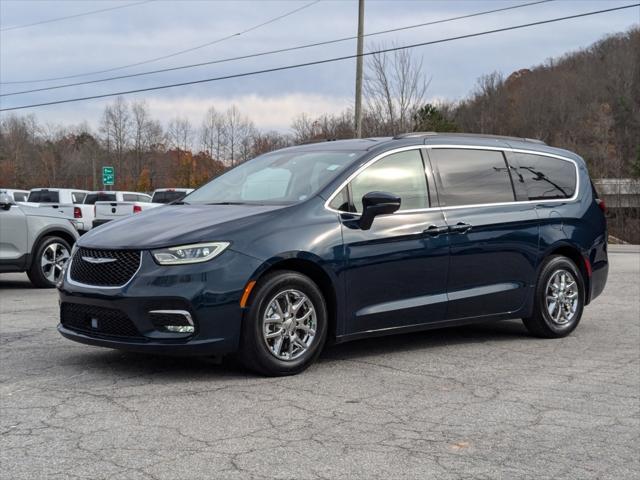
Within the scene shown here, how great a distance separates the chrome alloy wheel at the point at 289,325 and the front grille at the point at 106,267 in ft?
3.17

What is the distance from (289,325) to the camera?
585cm

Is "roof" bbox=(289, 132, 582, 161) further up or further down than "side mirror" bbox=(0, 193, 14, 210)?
further up

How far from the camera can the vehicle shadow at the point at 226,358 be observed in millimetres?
5883

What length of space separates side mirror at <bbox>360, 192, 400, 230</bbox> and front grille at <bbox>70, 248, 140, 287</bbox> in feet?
5.57

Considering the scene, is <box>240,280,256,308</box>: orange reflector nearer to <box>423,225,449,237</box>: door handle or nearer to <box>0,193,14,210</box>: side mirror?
<box>423,225,449,237</box>: door handle

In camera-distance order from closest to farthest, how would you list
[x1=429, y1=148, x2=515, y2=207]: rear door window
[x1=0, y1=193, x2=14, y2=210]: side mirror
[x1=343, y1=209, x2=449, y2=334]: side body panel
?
[x1=343, y1=209, x2=449, y2=334]: side body panel < [x1=429, y1=148, x2=515, y2=207]: rear door window < [x1=0, y1=193, x2=14, y2=210]: side mirror

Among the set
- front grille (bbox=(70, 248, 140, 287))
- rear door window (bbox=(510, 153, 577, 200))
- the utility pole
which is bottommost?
front grille (bbox=(70, 248, 140, 287))

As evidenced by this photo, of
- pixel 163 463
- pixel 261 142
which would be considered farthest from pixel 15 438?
pixel 261 142

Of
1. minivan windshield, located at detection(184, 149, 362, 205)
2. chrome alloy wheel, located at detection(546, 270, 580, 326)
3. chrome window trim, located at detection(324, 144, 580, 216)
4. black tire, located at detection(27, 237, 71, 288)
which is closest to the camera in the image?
chrome window trim, located at detection(324, 144, 580, 216)

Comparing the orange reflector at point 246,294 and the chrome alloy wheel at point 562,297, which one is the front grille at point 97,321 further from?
the chrome alloy wheel at point 562,297

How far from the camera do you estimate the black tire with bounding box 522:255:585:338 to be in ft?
25.2

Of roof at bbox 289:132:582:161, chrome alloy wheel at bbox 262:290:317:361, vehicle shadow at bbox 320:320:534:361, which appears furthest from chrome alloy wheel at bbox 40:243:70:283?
chrome alloy wheel at bbox 262:290:317:361

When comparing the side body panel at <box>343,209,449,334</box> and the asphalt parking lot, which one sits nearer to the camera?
the asphalt parking lot

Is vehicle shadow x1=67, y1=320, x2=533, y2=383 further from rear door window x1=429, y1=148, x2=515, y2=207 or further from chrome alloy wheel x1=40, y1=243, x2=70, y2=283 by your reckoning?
chrome alloy wheel x1=40, y1=243, x2=70, y2=283
